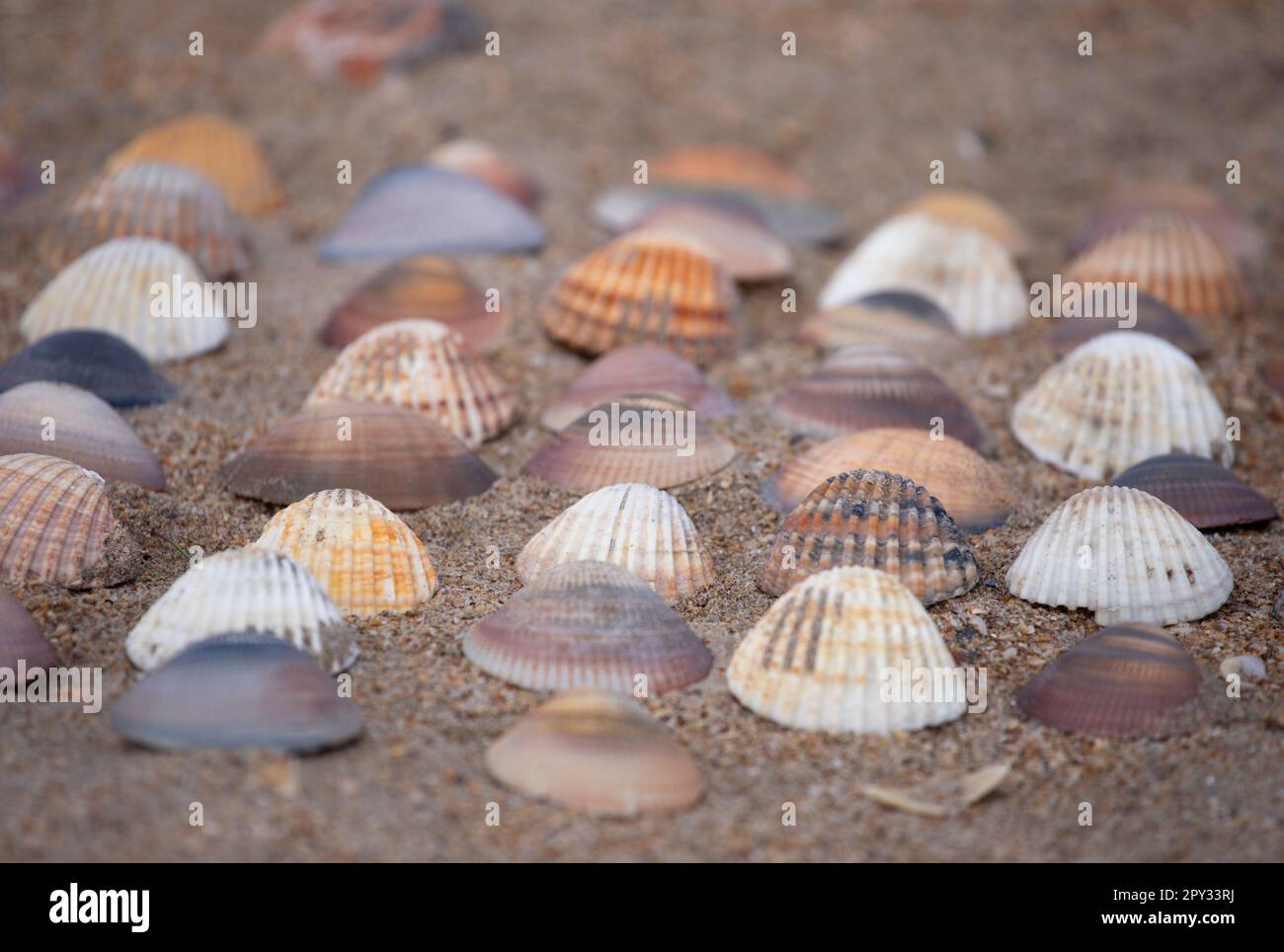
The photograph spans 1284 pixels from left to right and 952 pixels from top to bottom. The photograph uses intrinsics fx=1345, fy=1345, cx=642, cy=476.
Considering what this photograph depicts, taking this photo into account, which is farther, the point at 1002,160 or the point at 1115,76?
the point at 1115,76

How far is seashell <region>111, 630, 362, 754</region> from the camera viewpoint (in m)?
3.18

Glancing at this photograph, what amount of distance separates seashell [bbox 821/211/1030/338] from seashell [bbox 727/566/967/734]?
293 cm

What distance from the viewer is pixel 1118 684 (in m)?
3.55

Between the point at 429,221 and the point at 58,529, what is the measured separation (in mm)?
2906

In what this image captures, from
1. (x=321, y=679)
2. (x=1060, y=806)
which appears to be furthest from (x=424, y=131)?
(x=1060, y=806)

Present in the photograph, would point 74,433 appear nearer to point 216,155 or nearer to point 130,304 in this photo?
point 130,304

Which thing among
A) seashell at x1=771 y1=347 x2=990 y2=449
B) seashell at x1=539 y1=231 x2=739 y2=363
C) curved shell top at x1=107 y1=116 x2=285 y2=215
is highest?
curved shell top at x1=107 y1=116 x2=285 y2=215

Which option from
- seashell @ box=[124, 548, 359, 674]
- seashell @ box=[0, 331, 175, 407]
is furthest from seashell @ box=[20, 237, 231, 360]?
seashell @ box=[124, 548, 359, 674]

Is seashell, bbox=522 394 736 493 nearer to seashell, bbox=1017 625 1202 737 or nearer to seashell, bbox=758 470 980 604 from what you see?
seashell, bbox=758 470 980 604

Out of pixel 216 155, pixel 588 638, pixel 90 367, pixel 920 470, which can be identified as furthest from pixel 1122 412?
pixel 216 155

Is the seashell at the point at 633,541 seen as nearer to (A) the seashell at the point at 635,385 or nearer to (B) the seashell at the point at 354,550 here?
(B) the seashell at the point at 354,550

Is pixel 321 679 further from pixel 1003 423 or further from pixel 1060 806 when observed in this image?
pixel 1003 423

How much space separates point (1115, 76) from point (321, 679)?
8060mm

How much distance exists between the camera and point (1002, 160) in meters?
8.59
